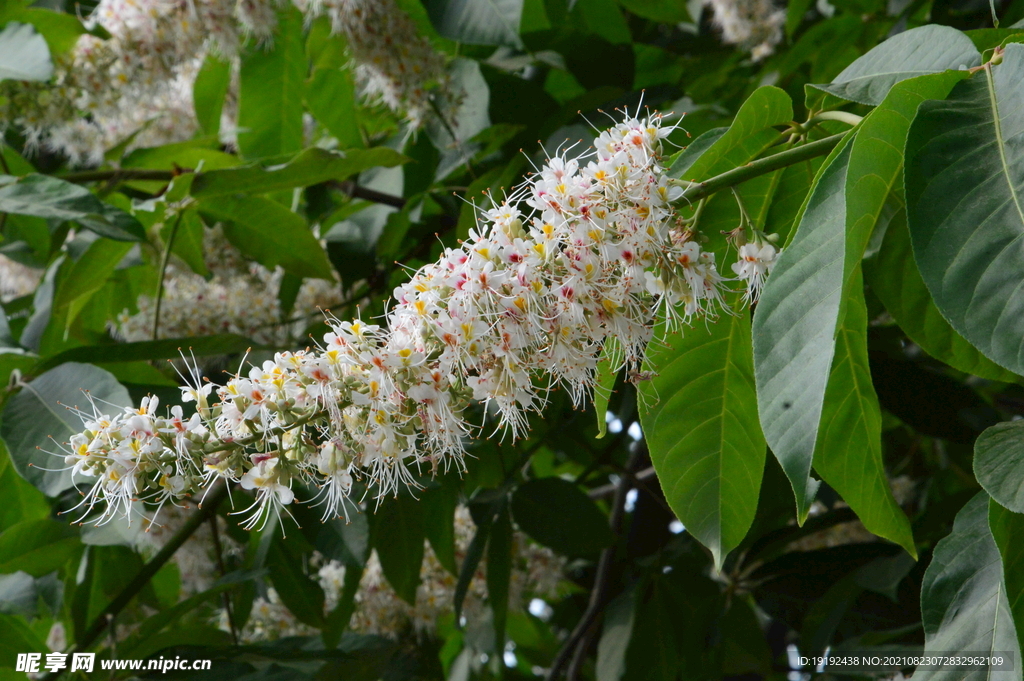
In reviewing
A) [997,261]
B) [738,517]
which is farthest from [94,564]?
[997,261]

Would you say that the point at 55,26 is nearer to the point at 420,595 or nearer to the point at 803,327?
the point at 420,595

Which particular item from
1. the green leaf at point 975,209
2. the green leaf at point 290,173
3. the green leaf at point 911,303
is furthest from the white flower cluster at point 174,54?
the green leaf at point 975,209

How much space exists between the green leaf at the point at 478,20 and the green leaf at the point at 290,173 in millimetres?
295

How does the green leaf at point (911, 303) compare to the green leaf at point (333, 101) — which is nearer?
the green leaf at point (911, 303)

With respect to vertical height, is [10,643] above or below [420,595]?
above

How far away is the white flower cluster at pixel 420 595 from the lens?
2.52 m

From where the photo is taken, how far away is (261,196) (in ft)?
6.63

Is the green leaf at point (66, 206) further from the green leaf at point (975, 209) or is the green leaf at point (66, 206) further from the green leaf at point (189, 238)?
the green leaf at point (975, 209)

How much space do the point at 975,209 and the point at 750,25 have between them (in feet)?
9.72

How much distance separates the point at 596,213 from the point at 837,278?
0.30 meters

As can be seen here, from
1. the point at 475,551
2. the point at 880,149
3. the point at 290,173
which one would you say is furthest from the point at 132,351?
the point at 880,149

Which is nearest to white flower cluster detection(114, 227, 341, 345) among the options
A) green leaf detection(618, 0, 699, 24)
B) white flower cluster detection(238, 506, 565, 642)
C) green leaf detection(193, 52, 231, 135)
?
green leaf detection(193, 52, 231, 135)

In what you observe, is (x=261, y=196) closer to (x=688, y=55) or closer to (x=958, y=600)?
(x=958, y=600)

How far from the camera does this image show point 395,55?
216cm
